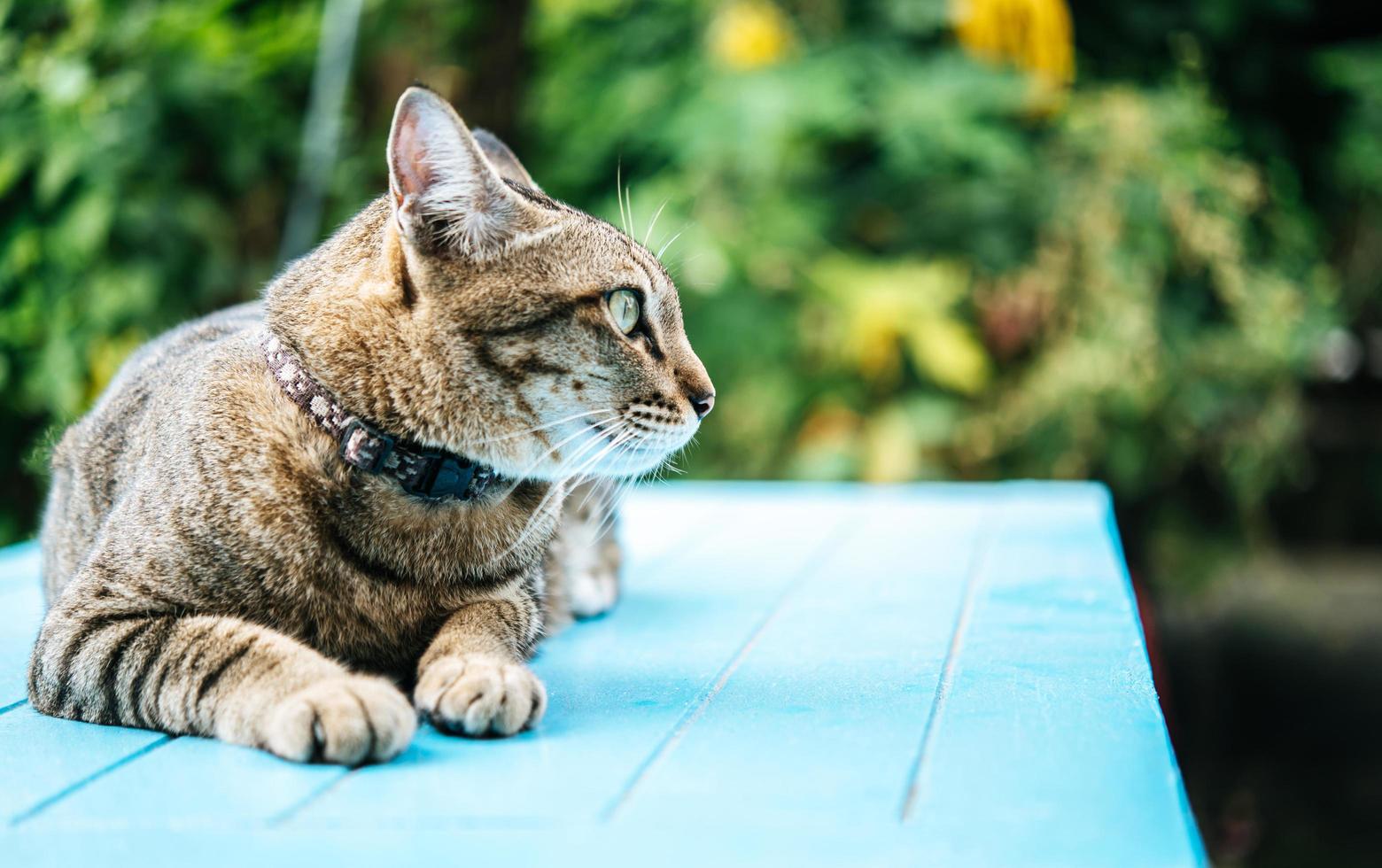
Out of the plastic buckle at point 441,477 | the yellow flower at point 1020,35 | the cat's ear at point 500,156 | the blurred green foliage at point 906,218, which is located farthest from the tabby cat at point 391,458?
the yellow flower at point 1020,35

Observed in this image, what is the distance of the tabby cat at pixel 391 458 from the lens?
5.17 ft

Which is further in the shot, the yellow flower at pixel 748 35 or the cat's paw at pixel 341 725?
the yellow flower at pixel 748 35

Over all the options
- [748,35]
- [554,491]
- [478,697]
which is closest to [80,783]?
[478,697]

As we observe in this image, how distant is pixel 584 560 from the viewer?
2322 mm

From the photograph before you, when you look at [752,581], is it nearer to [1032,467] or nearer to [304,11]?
[1032,467]

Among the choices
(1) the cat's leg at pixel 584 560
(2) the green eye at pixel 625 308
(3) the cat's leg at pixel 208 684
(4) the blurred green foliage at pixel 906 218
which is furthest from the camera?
(4) the blurred green foliage at pixel 906 218

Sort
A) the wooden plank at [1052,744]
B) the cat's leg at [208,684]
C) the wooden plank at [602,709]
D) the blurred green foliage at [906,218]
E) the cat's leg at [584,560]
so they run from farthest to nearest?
1. the blurred green foliage at [906,218]
2. the cat's leg at [584,560]
3. the cat's leg at [208,684]
4. the wooden plank at [602,709]
5. the wooden plank at [1052,744]

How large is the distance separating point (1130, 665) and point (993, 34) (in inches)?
112

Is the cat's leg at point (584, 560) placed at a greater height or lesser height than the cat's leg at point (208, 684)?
lesser

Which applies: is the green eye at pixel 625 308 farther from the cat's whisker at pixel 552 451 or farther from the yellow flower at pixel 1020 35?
the yellow flower at pixel 1020 35

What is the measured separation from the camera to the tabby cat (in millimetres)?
1575

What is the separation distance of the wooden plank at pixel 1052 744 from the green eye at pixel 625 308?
2.03 feet

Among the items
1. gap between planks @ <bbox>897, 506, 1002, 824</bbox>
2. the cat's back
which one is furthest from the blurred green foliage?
the cat's back

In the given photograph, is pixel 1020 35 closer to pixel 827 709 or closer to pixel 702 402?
pixel 702 402
